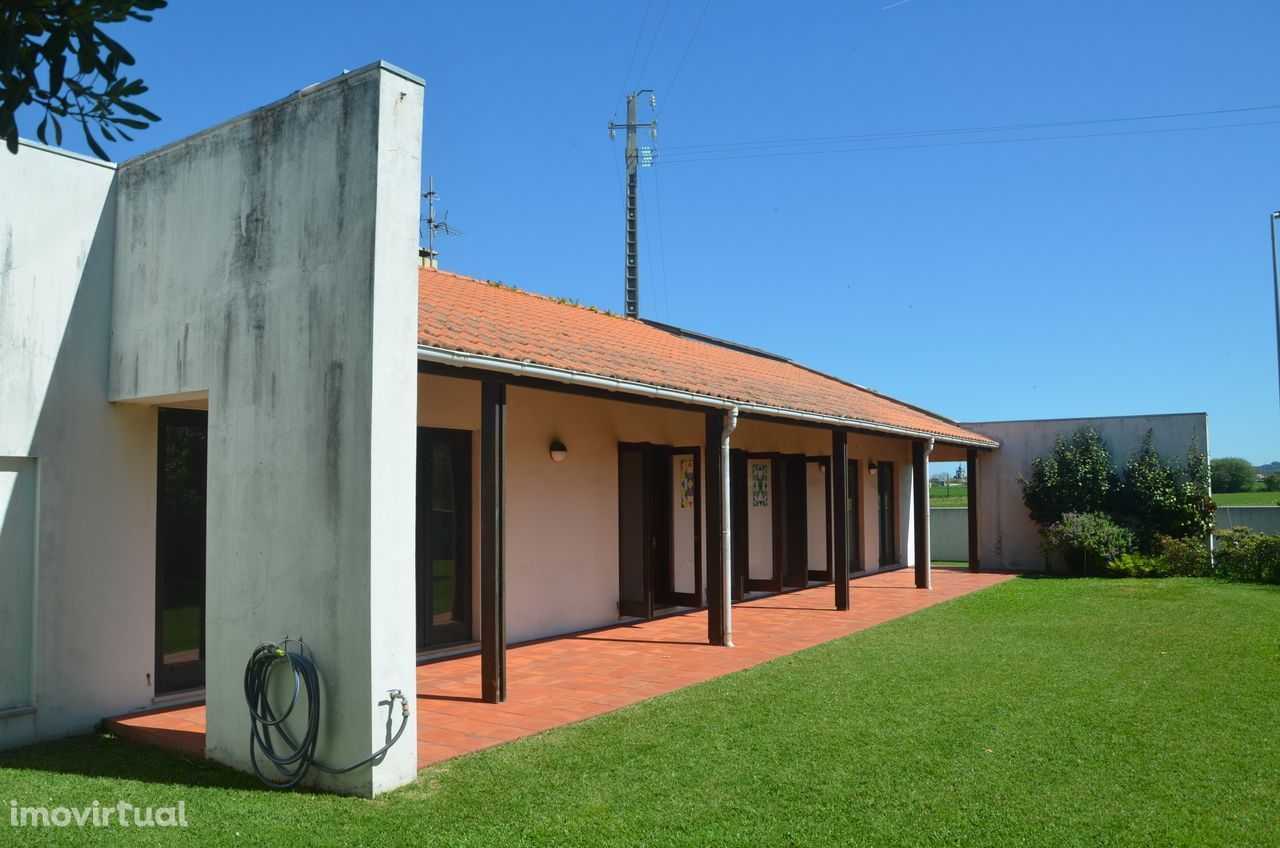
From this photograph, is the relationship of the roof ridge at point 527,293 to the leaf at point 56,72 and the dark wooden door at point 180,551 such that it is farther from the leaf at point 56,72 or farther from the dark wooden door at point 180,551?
the leaf at point 56,72

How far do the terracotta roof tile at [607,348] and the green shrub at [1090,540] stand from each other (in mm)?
2418

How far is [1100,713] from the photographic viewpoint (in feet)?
21.6

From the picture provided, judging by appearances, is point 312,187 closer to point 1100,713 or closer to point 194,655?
point 194,655

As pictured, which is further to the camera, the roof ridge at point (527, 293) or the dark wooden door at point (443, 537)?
the roof ridge at point (527, 293)

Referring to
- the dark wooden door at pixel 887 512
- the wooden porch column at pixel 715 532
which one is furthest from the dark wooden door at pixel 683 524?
the dark wooden door at pixel 887 512

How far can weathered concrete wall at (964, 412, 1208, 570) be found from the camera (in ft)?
61.6

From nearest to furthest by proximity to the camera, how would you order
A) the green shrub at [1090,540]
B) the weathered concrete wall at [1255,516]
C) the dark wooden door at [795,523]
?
1. the dark wooden door at [795,523]
2. the green shrub at [1090,540]
3. the weathered concrete wall at [1255,516]

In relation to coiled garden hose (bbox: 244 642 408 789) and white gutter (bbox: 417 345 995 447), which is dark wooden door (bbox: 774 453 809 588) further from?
coiled garden hose (bbox: 244 642 408 789)

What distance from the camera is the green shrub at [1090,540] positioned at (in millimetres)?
17609

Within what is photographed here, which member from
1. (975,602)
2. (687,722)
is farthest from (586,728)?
(975,602)

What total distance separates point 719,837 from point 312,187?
14.0 feet

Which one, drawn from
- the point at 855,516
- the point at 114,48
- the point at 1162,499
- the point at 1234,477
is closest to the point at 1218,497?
the point at 1234,477

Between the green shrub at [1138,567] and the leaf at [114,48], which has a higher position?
the leaf at [114,48]

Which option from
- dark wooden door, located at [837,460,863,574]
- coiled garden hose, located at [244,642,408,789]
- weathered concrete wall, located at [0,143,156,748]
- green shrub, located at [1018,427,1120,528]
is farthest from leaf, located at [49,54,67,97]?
green shrub, located at [1018,427,1120,528]
